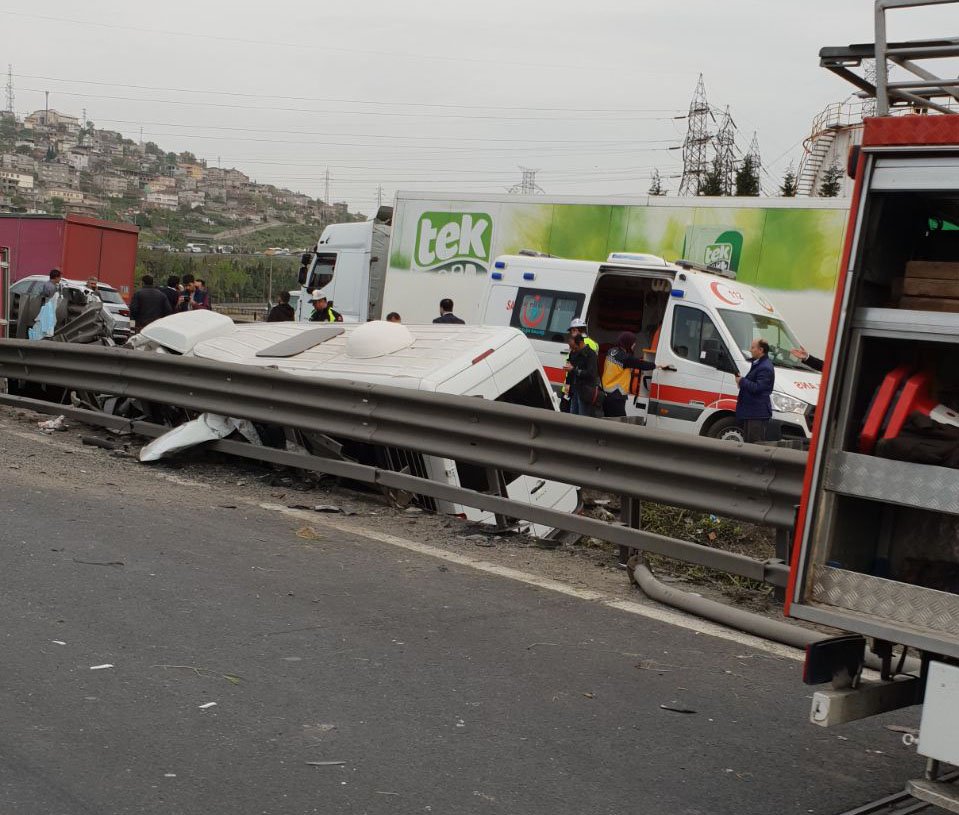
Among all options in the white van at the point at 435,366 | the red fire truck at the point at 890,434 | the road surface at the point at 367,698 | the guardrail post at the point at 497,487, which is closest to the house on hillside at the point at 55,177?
the white van at the point at 435,366

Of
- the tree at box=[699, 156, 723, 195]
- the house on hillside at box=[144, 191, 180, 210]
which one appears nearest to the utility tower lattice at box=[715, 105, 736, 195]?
the tree at box=[699, 156, 723, 195]

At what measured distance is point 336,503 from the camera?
8.37 m

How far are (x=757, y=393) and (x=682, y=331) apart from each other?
1591 millimetres

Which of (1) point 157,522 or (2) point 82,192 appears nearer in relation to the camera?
(1) point 157,522

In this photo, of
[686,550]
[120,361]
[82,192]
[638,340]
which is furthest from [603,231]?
[82,192]

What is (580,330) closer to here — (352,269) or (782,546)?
(782,546)

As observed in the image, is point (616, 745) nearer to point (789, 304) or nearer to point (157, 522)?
point (157, 522)

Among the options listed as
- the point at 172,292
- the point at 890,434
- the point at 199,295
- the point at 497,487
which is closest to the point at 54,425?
the point at 497,487

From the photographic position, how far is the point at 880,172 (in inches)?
139

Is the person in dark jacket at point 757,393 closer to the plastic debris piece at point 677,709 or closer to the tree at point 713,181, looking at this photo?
the plastic debris piece at point 677,709

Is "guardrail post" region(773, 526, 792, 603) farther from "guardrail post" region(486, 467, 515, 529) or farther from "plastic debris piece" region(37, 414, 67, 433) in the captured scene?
"plastic debris piece" region(37, 414, 67, 433)

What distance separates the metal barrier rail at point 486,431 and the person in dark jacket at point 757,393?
5574mm

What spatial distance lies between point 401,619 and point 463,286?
44.0 ft

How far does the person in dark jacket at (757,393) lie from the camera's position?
12.5m
